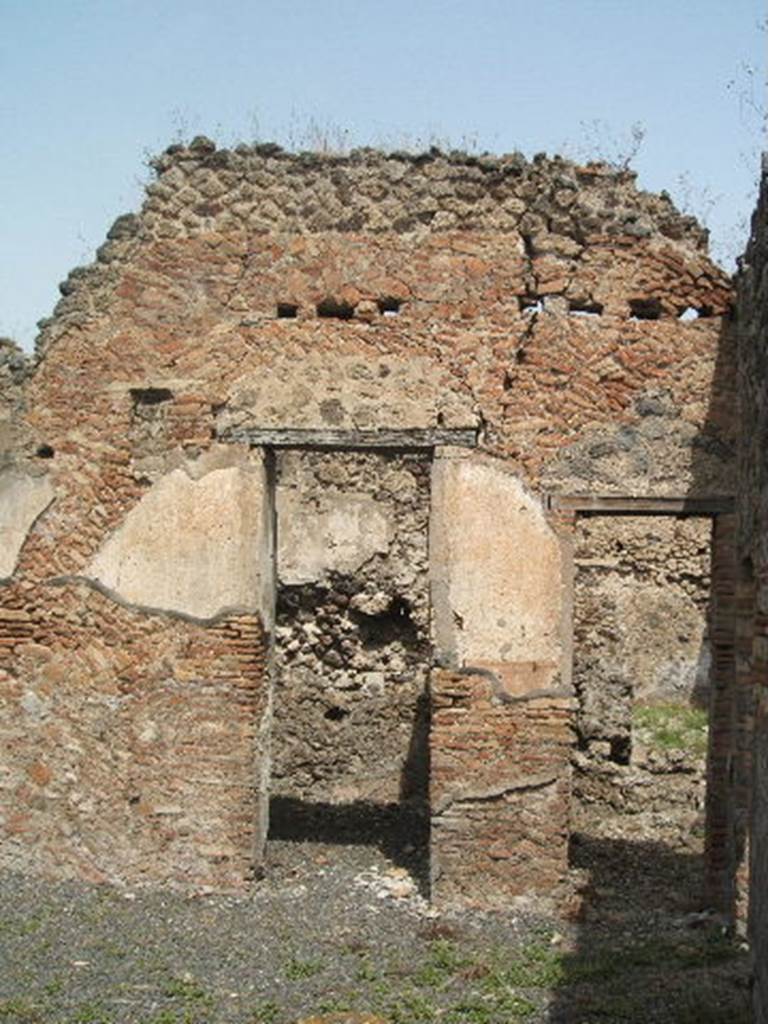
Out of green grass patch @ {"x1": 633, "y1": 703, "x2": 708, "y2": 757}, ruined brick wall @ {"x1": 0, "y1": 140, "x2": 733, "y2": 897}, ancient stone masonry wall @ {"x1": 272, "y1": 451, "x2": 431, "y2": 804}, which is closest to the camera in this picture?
ruined brick wall @ {"x1": 0, "y1": 140, "x2": 733, "y2": 897}

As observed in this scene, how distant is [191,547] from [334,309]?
1.76m

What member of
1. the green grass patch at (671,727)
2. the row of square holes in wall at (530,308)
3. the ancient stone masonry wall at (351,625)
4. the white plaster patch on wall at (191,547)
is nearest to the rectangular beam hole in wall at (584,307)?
the row of square holes in wall at (530,308)

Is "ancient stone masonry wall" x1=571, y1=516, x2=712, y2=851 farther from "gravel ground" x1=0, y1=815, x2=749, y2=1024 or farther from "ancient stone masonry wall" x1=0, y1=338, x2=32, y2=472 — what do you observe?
"ancient stone masonry wall" x1=0, y1=338, x2=32, y2=472

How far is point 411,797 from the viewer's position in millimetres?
11164

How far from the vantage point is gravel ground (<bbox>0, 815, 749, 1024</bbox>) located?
5.82 m

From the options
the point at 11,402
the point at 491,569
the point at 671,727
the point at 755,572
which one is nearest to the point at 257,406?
the point at 11,402

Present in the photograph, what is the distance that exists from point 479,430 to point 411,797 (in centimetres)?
440

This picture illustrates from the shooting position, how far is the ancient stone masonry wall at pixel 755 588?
509 cm

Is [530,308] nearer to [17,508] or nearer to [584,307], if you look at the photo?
[584,307]

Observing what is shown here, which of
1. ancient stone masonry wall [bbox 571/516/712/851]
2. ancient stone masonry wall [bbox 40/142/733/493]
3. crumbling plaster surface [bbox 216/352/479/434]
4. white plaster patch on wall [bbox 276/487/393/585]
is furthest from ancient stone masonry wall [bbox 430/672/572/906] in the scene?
white plaster patch on wall [bbox 276/487/393/585]

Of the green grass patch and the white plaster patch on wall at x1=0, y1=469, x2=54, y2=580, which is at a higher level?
the white plaster patch on wall at x1=0, y1=469, x2=54, y2=580

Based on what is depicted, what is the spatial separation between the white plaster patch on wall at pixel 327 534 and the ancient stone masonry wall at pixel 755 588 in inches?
174

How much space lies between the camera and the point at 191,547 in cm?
805

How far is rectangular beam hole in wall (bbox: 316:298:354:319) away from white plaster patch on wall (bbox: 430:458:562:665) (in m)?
1.16
